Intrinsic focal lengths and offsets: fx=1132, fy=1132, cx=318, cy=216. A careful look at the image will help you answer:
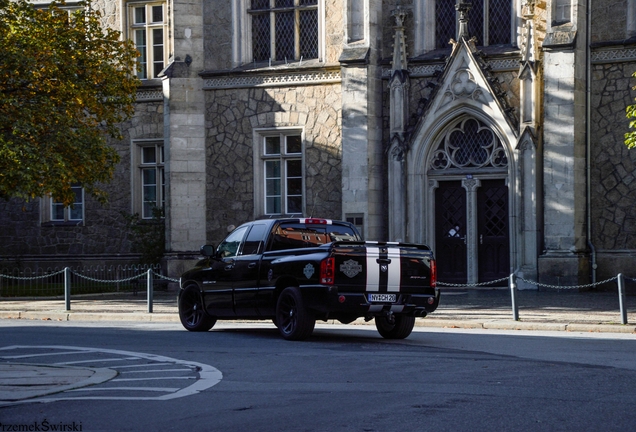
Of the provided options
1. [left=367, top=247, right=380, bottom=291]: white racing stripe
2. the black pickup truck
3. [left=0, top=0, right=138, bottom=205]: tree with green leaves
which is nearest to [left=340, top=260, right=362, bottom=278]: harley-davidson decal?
the black pickup truck

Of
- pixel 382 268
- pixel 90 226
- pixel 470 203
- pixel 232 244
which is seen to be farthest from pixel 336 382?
pixel 90 226

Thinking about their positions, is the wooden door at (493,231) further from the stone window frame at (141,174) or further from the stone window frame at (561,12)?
the stone window frame at (141,174)

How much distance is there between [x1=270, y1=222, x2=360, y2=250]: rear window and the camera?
1647 cm

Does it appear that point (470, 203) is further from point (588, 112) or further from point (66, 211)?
point (66, 211)

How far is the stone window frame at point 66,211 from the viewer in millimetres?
32969

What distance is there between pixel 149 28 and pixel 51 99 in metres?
8.47

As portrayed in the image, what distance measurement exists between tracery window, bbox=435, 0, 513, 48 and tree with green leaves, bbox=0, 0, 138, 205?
7682mm

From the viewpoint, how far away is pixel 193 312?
18.0 meters

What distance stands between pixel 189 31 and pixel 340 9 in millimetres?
4166

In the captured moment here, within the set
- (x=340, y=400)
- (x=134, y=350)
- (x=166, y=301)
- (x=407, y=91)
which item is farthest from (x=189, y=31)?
(x=340, y=400)

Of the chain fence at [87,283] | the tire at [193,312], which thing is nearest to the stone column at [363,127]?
the chain fence at [87,283]

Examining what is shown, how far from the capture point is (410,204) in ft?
90.3

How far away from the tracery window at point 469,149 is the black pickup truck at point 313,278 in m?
10.3

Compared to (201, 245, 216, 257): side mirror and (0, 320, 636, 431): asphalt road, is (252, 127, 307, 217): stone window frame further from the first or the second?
(0, 320, 636, 431): asphalt road
